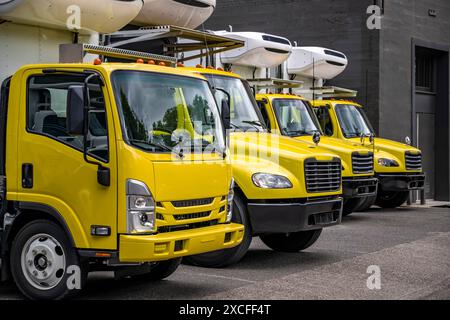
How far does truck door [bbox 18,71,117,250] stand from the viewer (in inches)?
318

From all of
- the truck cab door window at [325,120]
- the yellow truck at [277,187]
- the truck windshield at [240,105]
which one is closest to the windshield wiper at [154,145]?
the yellow truck at [277,187]

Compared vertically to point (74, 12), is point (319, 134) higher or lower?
lower

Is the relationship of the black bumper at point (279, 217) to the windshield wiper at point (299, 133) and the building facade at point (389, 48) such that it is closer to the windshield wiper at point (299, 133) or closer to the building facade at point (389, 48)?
the windshield wiper at point (299, 133)

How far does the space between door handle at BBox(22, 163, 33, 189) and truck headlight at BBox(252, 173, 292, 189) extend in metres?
3.31

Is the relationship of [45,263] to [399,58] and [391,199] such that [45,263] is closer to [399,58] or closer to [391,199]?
[391,199]

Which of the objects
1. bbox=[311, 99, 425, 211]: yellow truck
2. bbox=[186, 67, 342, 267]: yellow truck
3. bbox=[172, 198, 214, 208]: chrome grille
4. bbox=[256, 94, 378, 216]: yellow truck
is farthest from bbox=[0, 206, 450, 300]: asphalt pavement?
bbox=[311, 99, 425, 211]: yellow truck

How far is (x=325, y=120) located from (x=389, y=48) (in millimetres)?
7021

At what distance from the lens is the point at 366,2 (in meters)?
24.1

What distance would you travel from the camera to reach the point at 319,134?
566 inches

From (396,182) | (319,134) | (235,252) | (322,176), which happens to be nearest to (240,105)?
(322,176)

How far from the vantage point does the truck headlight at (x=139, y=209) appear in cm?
798

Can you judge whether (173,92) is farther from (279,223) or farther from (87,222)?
(279,223)

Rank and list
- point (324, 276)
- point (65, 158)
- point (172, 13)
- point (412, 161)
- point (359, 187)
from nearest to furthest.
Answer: point (65, 158) < point (324, 276) < point (172, 13) < point (359, 187) < point (412, 161)

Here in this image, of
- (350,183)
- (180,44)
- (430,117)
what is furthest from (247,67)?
(430,117)
